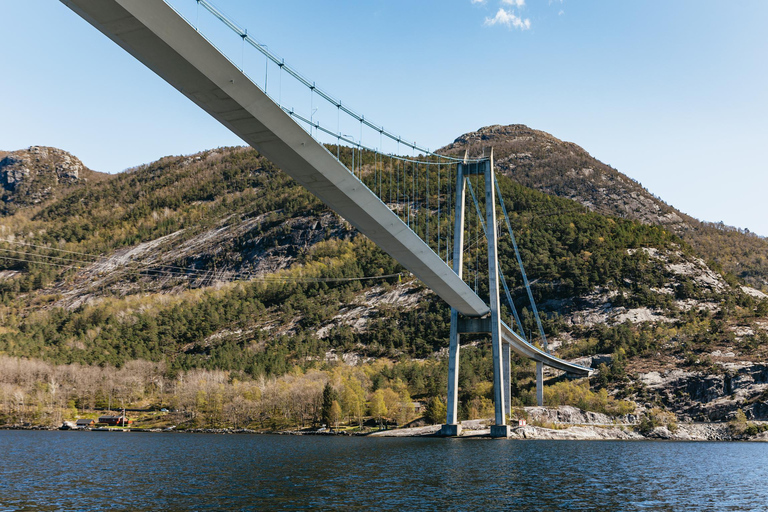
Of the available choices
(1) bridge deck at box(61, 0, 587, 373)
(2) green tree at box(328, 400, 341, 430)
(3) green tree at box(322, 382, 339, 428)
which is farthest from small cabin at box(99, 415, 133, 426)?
(1) bridge deck at box(61, 0, 587, 373)

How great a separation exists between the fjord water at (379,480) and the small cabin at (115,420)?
5937 centimetres

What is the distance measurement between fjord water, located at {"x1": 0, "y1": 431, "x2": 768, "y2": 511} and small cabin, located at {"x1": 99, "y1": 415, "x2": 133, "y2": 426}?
195 feet

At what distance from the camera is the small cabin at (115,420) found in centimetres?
10726

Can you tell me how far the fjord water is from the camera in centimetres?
2559

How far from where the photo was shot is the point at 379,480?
31688 millimetres

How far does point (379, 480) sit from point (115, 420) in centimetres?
9003

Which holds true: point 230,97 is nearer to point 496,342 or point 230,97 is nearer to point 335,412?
point 496,342

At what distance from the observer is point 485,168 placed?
235ft

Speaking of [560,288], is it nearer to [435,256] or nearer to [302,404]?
[302,404]

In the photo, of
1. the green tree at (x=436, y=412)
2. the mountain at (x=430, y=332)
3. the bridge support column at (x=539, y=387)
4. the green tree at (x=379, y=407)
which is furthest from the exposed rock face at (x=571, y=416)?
→ the green tree at (x=379, y=407)

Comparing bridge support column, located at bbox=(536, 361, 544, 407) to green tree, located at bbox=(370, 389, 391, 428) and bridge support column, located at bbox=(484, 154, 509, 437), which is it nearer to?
green tree, located at bbox=(370, 389, 391, 428)

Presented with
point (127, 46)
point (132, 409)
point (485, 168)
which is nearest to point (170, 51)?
point (127, 46)

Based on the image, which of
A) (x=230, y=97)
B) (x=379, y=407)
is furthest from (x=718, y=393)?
(x=230, y=97)

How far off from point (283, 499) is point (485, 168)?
52064mm
